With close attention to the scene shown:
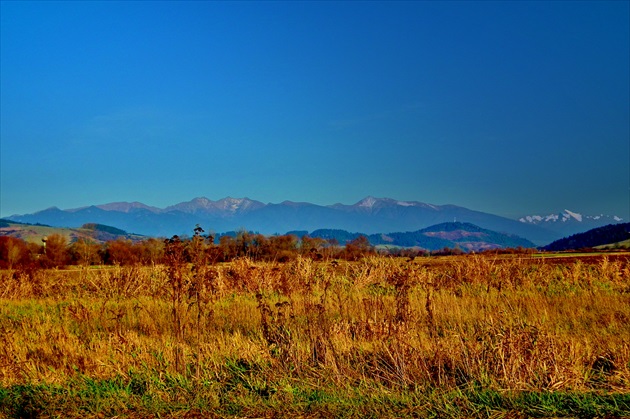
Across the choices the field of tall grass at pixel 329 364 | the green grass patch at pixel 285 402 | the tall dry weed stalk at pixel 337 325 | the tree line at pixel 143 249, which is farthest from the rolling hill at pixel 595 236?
the green grass patch at pixel 285 402

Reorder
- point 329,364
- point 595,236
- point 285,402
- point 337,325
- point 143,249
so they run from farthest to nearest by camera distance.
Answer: point 595,236 < point 143,249 < point 337,325 < point 329,364 < point 285,402

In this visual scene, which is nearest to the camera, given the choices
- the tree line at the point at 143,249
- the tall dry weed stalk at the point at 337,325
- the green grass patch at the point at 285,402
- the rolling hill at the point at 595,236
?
the green grass patch at the point at 285,402

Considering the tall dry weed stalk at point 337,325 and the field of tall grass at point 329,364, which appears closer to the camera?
the field of tall grass at point 329,364

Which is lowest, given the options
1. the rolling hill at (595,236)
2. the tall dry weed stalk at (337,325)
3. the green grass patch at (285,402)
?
the green grass patch at (285,402)

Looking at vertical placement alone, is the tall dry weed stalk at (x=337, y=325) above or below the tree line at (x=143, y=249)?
below

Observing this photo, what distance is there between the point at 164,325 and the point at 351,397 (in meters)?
8.04

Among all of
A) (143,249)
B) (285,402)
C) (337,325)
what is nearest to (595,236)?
(143,249)

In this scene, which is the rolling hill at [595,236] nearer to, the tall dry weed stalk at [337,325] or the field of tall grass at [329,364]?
the tall dry weed stalk at [337,325]

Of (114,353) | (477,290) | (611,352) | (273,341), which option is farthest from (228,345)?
(477,290)

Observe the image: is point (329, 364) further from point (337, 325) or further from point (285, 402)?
point (337, 325)

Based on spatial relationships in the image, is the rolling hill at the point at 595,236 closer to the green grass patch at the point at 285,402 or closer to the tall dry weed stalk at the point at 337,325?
the tall dry weed stalk at the point at 337,325

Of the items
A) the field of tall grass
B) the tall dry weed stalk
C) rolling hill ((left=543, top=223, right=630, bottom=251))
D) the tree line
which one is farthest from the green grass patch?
rolling hill ((left=543, top=223, right=630, bottom=251))

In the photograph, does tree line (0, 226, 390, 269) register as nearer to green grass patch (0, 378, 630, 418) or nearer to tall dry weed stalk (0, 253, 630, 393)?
tall dry weed stalk (0, 253, 630, 393)

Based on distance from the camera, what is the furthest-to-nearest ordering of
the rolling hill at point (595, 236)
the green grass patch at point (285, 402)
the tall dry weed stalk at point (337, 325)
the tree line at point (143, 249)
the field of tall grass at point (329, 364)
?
the rolling hill at point (595, 236)
the tree line at point (143, 249)
the tall dry weed stalk at point (337, 325)
the field of tall grass at point (329, 364)
the green grass patch at point (285, 402)
